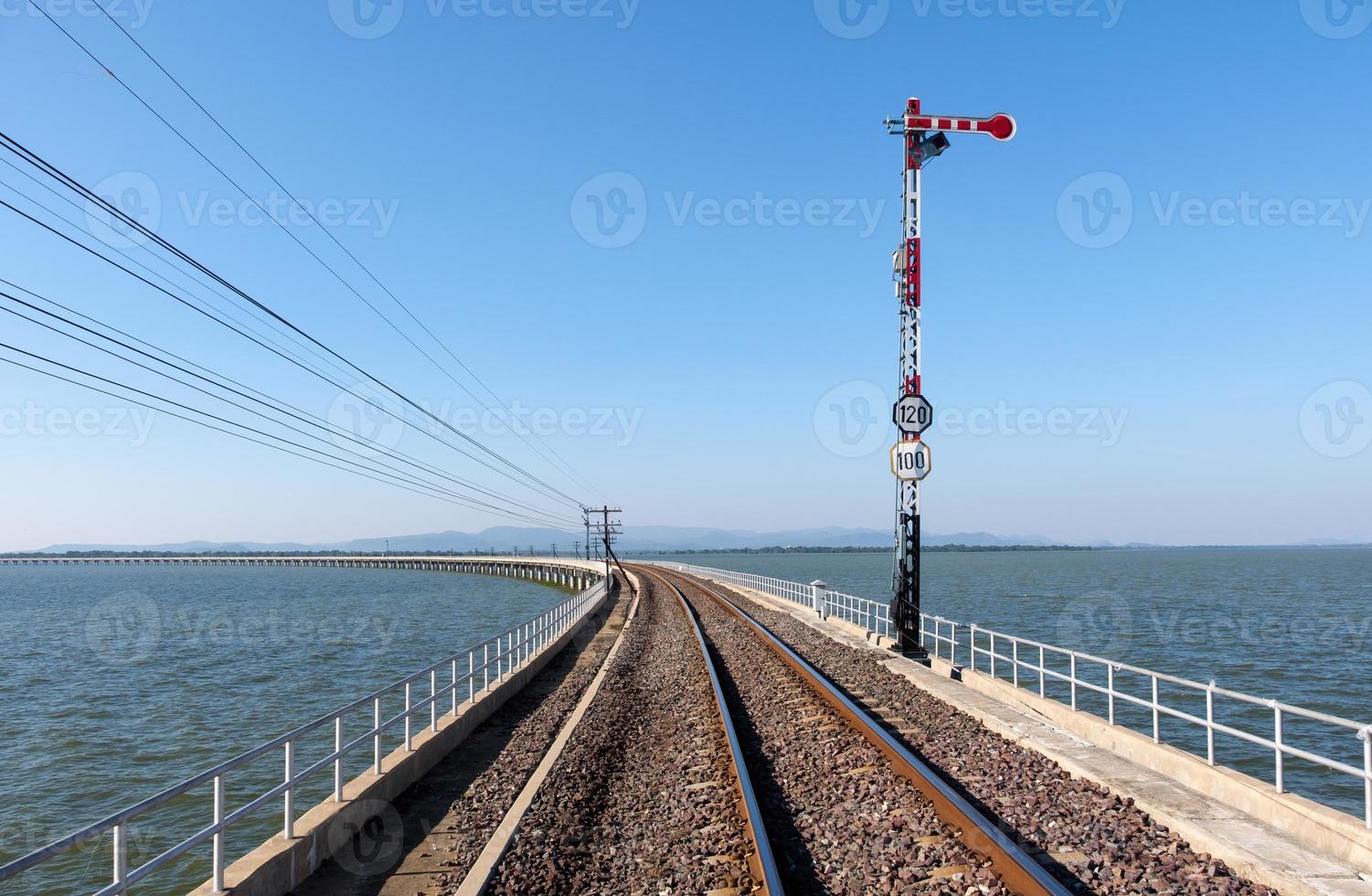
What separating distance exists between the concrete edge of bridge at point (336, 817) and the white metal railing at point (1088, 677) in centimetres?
822

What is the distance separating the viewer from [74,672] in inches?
1421

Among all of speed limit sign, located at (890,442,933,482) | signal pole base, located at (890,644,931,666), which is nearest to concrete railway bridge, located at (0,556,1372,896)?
signal pole base, located at (890,644,931,666)

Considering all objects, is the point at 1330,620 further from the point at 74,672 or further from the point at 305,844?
the point at 74,672

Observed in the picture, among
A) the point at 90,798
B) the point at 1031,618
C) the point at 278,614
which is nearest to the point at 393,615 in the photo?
the point at 278,614

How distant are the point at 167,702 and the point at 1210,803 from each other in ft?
96.7

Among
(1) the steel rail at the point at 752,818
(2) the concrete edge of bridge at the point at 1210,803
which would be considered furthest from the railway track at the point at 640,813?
(2) the concrete edge of bridge at the point at 1210,803

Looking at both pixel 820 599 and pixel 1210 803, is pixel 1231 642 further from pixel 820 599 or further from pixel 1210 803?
pixel 1210 803

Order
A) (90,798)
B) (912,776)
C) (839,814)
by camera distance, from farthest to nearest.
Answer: (90,798)
(912,776)
(839,814)

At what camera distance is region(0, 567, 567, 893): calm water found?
1563 centimetres

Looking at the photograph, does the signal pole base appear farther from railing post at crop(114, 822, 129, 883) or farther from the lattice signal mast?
railing post at crop(114, 822, 129, 883)

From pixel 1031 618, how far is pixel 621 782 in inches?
1912

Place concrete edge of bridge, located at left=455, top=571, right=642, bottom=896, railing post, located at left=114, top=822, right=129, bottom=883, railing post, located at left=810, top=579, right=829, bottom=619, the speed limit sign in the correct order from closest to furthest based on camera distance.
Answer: railing post, located at left=114, top=822, right=129, bottom=883 → concrete edge of bridge, located at left=455, top=571, right=642, bottom=896 → the speed limit sign → railing post, located at left=810, top=579, right=829, bottom=619

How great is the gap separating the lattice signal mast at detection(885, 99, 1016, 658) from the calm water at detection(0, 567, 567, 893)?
1228 cm

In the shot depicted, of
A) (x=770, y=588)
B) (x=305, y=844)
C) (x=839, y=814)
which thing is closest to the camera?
(x=305, y=844)
